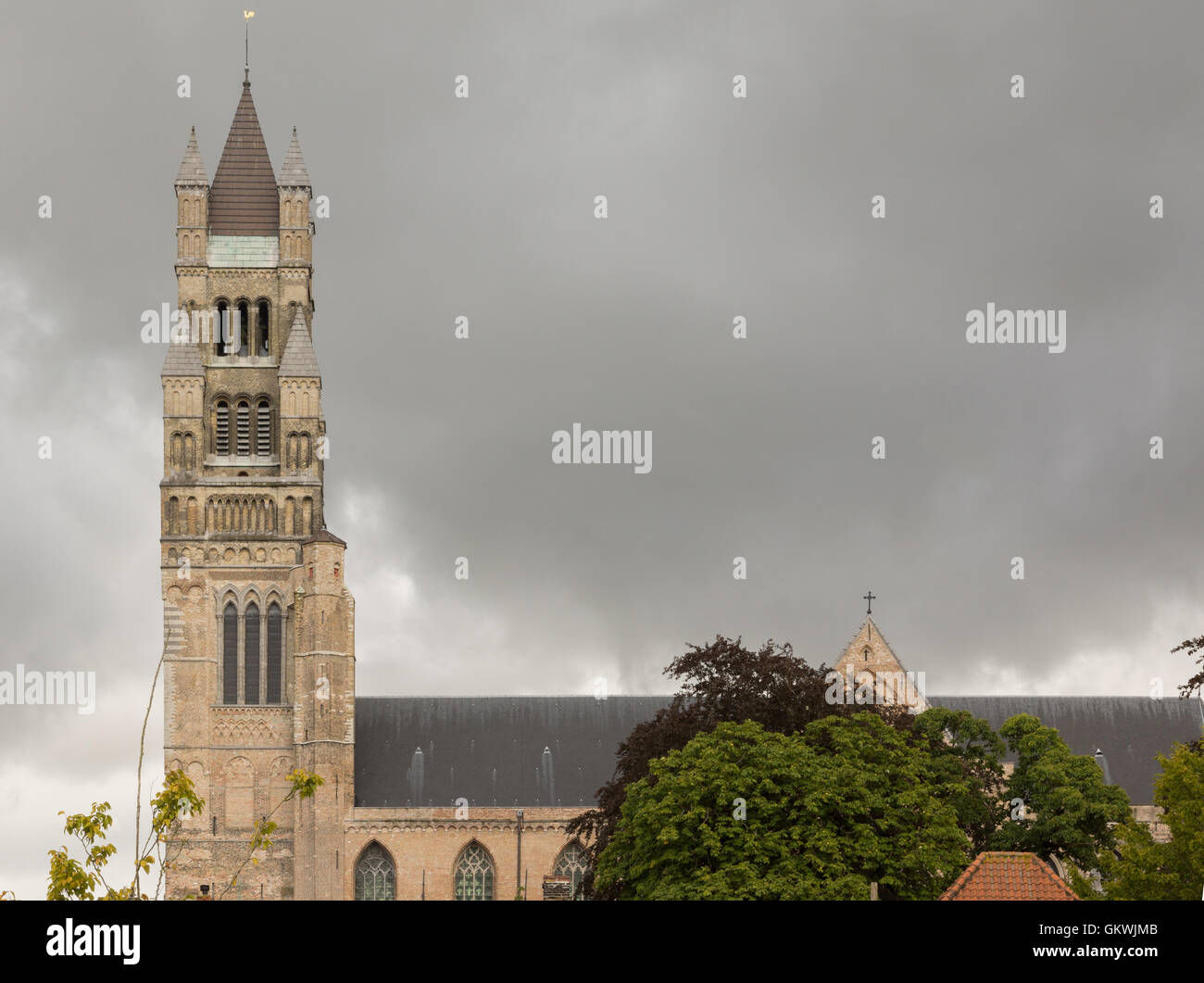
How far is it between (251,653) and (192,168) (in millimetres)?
23055

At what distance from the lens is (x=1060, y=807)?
58688 millimetres

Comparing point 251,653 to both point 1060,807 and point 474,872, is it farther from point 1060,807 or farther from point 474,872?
point 1060,807

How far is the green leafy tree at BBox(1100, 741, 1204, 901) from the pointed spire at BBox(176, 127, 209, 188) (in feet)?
186

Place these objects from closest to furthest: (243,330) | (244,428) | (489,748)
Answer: (244,428)
(489,748)
(243,330)

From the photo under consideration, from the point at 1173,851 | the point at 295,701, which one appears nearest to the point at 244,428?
the point at 295,701

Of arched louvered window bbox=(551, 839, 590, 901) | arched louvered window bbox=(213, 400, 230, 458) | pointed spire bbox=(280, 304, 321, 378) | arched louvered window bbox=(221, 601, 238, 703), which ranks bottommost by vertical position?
arched louvered window bbox=(551, 839, 590, 901)

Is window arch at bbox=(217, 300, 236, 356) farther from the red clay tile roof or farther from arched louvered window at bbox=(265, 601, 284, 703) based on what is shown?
the red clay tile roof

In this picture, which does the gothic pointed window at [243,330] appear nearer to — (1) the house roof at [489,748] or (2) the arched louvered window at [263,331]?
(2) the arched louvered window at [263,331]

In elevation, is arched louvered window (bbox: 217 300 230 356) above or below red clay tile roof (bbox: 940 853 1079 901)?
above

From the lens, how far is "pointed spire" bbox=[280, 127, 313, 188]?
8644 cm

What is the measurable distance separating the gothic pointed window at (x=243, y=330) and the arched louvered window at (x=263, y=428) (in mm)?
2726

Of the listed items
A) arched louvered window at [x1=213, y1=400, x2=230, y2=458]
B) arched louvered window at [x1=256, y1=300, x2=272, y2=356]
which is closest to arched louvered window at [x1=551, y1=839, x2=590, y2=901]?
arched louvered window at [x1=213, y1=400, x2=230, y2=458]
